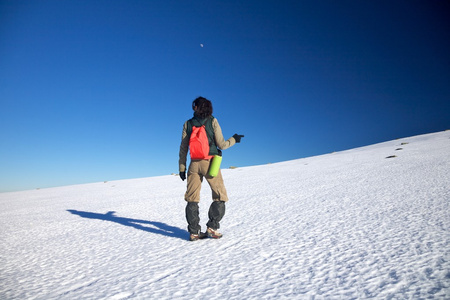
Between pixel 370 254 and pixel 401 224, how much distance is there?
3.24ft

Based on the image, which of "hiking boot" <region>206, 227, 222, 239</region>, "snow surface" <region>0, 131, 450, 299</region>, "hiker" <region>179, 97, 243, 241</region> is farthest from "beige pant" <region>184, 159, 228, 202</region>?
"snow surface" <region>0, 131, 450, 299</region>

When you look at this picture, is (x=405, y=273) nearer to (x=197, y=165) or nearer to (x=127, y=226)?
(x=197, y=165)

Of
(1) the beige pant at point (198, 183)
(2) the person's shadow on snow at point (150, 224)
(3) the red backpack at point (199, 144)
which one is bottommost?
(2) the person's shadow on snow at point (150, 224)

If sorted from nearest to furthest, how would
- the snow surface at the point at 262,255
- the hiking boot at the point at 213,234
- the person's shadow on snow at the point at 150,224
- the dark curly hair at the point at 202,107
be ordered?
the snow surface at the point at 262,255, the hiking boot at the point at 213,234, the dark curly hair at the point at 202,107, the person's shadow on snow at the point at 150,224

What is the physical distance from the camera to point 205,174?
2.96 metres

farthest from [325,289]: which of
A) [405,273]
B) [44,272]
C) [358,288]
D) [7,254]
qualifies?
[7,254]

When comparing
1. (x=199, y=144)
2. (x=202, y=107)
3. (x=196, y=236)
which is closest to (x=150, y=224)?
(x=196, y=236)

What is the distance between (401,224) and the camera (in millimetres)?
2557

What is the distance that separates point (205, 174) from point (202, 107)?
36.1 inches

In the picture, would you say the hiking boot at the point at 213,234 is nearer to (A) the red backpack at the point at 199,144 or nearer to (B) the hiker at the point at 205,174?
(B) the hiker at the point at 205,174

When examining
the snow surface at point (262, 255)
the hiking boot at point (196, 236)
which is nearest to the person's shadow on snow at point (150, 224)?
the snow surface at point (262, 255)

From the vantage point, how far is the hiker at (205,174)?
2.89 metres

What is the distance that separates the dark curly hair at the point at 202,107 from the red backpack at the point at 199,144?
19 centimetres

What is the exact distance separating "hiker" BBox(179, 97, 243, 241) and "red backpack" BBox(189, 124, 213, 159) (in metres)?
0.04
